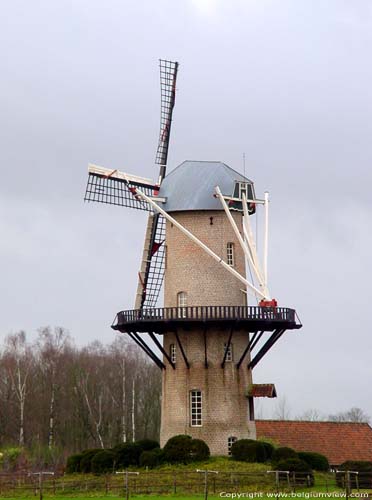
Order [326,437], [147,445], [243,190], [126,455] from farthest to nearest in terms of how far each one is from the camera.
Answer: [326,437]
[243,190]
[147,445]
[126,455]

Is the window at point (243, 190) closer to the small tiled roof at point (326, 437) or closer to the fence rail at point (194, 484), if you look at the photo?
the fence rail at point (194, 484)

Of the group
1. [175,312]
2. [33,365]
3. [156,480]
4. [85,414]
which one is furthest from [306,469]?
[33,365]

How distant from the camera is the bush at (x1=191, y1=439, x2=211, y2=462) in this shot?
47219 millimetres

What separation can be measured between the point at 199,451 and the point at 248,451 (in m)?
2.02

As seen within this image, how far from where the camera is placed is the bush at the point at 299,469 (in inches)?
1731

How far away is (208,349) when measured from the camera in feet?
164

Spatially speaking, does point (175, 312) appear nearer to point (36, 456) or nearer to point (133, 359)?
point (36, 456)

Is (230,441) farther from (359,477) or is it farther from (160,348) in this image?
(359,477)

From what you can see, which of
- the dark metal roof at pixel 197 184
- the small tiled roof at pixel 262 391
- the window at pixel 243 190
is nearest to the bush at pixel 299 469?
the small tiled roof at pixel 262 391

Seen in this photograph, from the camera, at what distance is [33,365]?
267ft

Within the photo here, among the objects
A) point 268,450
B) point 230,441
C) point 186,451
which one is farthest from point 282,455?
point 186,451

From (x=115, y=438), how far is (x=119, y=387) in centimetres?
521

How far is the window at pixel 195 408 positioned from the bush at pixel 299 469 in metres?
5.30

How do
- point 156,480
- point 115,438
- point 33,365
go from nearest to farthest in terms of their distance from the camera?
point 156,480, point 115,438, point 33,365
